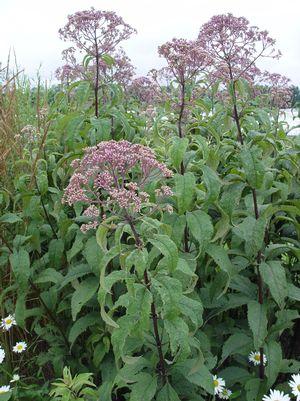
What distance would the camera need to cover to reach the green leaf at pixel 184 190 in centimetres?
238

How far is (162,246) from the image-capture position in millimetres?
1960

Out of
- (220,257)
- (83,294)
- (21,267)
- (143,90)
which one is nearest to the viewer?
(220,257)

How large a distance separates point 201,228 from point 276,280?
0.46 meters

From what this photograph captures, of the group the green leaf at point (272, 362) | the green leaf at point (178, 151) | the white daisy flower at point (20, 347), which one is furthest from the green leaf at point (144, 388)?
the white daisy flower at point (20, 347)

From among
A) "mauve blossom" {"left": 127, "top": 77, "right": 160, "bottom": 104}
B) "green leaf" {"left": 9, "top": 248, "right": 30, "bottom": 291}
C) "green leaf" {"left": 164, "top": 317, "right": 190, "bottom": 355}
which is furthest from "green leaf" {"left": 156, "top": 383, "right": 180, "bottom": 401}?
Answer: "mauve blossom" {"left": 127, "top": 77, "right": 160, "bottom": 104}

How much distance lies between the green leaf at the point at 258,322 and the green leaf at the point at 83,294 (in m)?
0.80

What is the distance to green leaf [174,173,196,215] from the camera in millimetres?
2377

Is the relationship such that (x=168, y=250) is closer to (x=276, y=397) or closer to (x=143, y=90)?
(x=276, y=397)

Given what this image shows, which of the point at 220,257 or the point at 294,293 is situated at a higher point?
the point at 220,257

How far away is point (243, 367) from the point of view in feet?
10.2

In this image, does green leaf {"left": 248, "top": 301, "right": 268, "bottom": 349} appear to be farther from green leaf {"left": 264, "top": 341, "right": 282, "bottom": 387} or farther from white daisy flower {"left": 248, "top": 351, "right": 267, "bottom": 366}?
white daisy flower {"left": 248, "top": 351, "right": 267, "bottom": 366}

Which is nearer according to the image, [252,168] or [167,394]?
[167,394]

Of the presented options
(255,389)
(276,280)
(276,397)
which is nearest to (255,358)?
(255,389)

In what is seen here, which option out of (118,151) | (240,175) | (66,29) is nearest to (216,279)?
(240,175)
